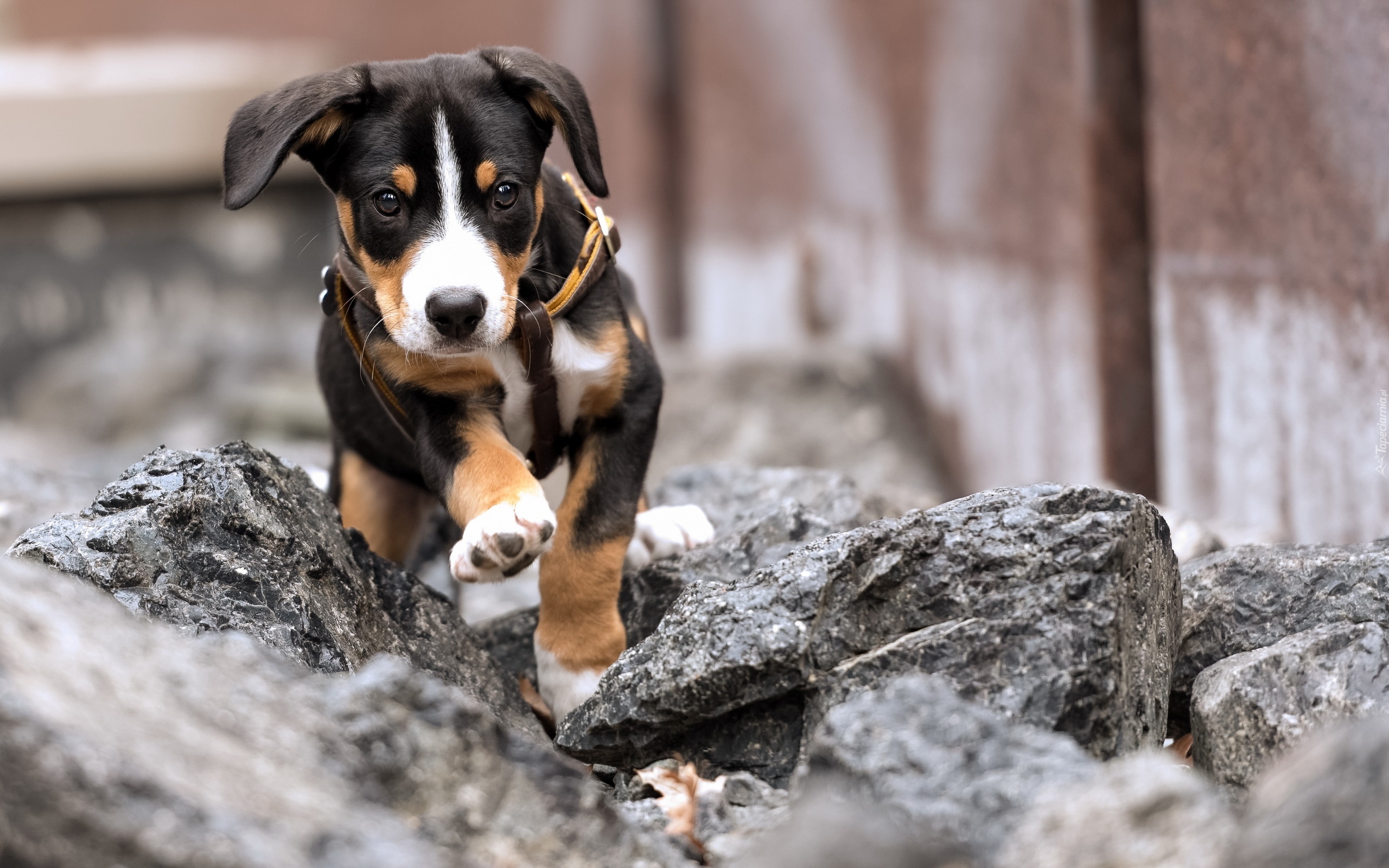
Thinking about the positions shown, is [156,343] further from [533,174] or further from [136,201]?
[533,174]

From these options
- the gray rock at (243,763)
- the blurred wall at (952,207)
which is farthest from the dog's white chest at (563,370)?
the blurred wall at (952,207)

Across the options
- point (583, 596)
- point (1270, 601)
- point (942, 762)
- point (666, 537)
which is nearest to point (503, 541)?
point (583, 596)

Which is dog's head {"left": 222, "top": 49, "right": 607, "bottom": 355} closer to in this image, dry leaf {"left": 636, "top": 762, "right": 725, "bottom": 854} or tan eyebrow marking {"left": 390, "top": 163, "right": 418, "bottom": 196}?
tan eyebrow marking {"left": 390, "top": 163, "right": 418, "bottom": 196}

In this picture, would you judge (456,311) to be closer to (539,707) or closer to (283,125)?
(283,125)

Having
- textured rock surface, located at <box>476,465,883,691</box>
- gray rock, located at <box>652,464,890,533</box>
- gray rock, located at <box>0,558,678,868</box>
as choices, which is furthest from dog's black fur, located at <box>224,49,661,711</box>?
gray rock, located at <box>0,558,678,868</box>

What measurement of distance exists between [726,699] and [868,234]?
216 inches

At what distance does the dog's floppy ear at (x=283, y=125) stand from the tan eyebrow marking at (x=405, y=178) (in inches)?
6.9

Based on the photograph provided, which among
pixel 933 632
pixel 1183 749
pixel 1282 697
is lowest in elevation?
pixel 1183 749

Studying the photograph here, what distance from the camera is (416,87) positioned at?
3.20m

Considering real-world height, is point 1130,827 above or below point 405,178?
below

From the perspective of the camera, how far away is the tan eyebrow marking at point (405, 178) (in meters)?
3.12

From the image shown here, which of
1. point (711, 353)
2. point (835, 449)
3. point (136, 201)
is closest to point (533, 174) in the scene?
point (835, 449)

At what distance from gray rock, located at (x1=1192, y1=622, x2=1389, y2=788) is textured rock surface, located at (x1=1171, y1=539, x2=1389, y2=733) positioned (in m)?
0.24

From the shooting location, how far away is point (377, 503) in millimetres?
4078
